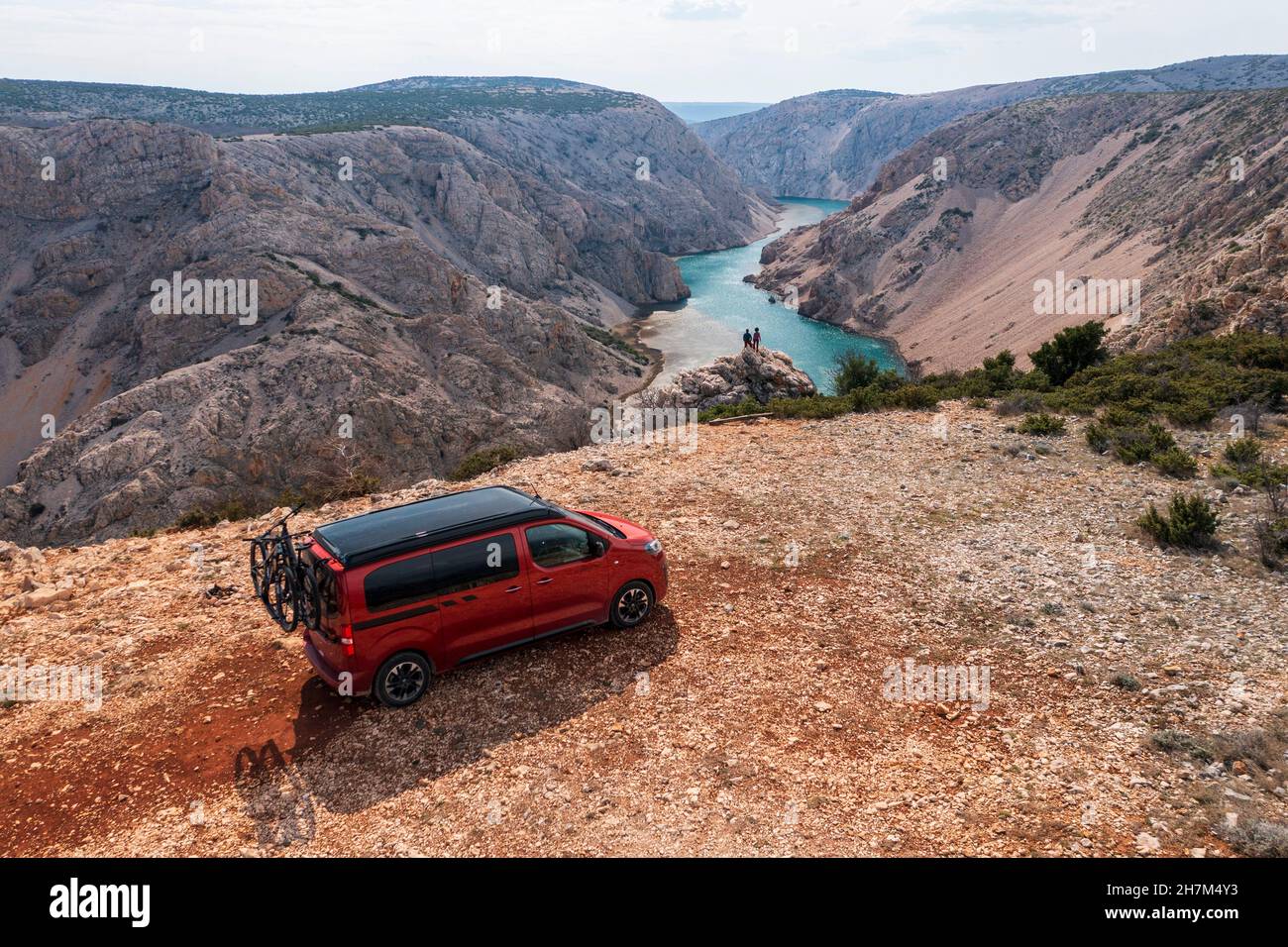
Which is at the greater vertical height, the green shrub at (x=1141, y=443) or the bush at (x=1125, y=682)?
the green shrub at (x=1141, y=443)

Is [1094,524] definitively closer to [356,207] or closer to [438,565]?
[438,565]

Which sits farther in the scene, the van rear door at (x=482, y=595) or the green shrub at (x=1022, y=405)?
the green shrub at (x=1022, y=405)

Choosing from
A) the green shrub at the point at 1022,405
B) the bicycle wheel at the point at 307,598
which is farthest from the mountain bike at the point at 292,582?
the green shrub at the point at 1022,405

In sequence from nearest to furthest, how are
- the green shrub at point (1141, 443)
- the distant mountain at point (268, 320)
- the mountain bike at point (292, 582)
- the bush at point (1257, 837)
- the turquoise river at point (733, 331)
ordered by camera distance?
the bush at point (1257, 837)
the mountain bike at point (292, 582)
the green shrub at point (1141, 443)
the distant mountain at point (268, 320)
the turquoise river at point (733, 331)

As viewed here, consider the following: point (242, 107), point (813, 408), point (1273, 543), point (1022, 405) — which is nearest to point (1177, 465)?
point (1273, 543)

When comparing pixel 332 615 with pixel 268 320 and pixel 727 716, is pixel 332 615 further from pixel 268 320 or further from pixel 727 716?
pixel 268 320

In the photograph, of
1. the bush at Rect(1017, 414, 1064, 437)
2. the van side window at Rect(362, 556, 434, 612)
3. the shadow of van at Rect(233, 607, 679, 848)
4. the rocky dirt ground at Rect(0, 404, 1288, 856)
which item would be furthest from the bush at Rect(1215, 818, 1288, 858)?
the bush at Rect(1017, 414, 1064, 437)

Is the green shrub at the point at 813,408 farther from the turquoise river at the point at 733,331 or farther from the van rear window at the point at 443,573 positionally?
the turquoise river at the point at 733,331
